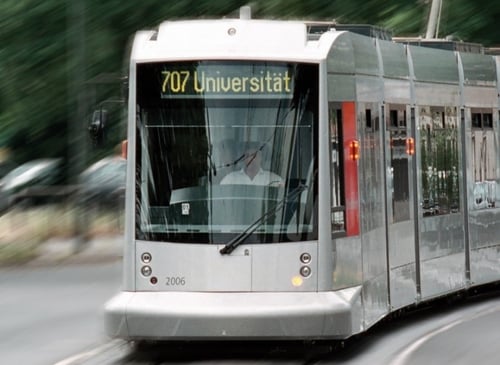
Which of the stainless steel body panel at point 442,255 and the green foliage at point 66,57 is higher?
the green foliage at point 66,57

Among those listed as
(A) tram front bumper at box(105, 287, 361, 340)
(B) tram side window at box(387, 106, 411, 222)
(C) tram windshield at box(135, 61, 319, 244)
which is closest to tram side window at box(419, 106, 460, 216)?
(B) tram side window at box(387, 106, 411, 222)

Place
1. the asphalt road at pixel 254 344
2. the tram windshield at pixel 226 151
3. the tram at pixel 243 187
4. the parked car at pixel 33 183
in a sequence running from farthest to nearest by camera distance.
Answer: the parked car at pixel 33 183 < the asphalt road at pixel 254 344 < the tram windshield at pixel 226 151 < the tram at pixel 243 187

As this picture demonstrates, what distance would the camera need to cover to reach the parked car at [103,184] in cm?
3259

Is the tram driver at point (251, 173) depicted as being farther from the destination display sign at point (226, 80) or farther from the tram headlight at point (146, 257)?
the tram headlight at point (146, 257)

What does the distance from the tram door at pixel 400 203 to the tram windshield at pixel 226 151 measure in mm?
2702

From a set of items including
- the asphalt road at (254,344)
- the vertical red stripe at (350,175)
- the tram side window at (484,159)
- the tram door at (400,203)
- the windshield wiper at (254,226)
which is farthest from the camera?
the tram side window at (484,159)

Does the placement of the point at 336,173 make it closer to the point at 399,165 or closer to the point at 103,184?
the point at 399,165

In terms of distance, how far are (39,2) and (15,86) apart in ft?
5.50

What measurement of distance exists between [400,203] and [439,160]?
1.79m

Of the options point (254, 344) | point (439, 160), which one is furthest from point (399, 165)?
point (254, 344)

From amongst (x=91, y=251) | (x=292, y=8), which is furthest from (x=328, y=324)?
(x=292, y=8)

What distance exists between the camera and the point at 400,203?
56.9 feet

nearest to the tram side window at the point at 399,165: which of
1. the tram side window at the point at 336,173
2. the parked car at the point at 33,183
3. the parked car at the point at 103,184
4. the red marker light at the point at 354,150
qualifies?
the red marker light at the point at 354,150

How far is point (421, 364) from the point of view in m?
13.8
